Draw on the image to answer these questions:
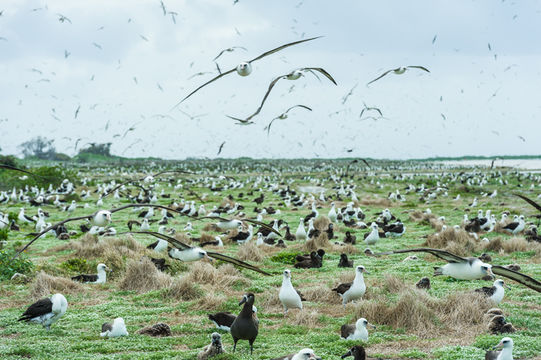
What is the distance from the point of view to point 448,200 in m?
41.9

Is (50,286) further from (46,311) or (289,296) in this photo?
(289,296)

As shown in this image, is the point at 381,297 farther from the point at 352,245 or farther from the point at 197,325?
the point at 352,245

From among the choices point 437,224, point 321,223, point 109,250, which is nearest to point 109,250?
point 109,250

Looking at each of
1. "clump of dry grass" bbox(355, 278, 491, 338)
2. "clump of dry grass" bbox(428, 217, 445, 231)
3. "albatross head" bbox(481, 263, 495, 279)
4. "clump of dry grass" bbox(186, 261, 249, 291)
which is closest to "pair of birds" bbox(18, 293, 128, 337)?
"clump of dry grass" bbox(186, 261, 249, 291)

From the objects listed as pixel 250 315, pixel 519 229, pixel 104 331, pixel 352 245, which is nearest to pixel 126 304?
pixel 104 331

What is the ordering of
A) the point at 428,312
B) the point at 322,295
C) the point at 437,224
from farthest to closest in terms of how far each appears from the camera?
the point at 437,224 → the point at 322,295 → the point at 428,312

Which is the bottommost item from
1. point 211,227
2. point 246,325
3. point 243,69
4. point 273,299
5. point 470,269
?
point 211,227

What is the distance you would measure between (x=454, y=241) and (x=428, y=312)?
8.82 meters

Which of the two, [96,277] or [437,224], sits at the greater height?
[437,224]

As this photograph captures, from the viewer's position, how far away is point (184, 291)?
12.1 meters

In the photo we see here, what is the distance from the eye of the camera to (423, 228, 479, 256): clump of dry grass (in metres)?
17.2

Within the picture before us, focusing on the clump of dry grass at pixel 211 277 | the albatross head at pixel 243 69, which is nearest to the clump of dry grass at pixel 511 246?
the clump of dry grass at pixel 211 277

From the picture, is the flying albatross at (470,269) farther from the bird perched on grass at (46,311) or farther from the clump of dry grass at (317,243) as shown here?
the clump of dry grass at (317,243)

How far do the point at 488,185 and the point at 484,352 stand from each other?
50326 mm
